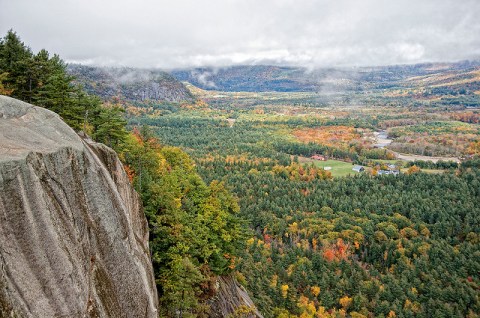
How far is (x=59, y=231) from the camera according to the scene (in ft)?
58.7

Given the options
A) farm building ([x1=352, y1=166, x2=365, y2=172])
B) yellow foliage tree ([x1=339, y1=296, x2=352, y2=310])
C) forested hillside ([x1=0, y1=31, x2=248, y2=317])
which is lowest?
yellow foliage tree ([x1=339, y1=296, x2=352, y2=310])

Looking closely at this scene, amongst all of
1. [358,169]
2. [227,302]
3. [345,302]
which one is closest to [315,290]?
[345,302]

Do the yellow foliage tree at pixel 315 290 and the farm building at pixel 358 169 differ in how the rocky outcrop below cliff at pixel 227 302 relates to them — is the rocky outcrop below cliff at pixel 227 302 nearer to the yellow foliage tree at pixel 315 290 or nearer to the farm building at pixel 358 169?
the yellow foliage tree at pixel 315 290

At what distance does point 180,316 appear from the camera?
94.2 feet

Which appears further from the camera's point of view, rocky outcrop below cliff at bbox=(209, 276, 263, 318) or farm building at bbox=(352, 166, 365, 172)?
farm building at bbox=(352, 166, 365, 172)

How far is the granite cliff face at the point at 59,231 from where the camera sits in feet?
52.2

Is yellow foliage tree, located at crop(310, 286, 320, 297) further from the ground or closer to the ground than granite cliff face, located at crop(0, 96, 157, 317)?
closer to the ground

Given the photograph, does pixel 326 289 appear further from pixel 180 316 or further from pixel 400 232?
pixel 180 316

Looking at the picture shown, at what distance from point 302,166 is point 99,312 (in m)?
173

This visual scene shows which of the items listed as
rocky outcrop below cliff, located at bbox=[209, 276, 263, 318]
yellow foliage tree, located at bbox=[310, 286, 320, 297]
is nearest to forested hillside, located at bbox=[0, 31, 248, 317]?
rocky outcrop below cliff, located at bbox=[209, 276, 263, 318]

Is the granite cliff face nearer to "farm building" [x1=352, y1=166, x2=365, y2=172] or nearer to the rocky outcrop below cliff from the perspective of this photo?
the rocky outcrop below cliff

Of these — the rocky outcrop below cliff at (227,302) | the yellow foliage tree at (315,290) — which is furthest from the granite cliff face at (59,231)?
the yellow foliage tree at (315,290)

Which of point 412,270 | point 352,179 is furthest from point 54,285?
point 352,179

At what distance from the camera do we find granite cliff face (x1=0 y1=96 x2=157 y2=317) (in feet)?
52.2
